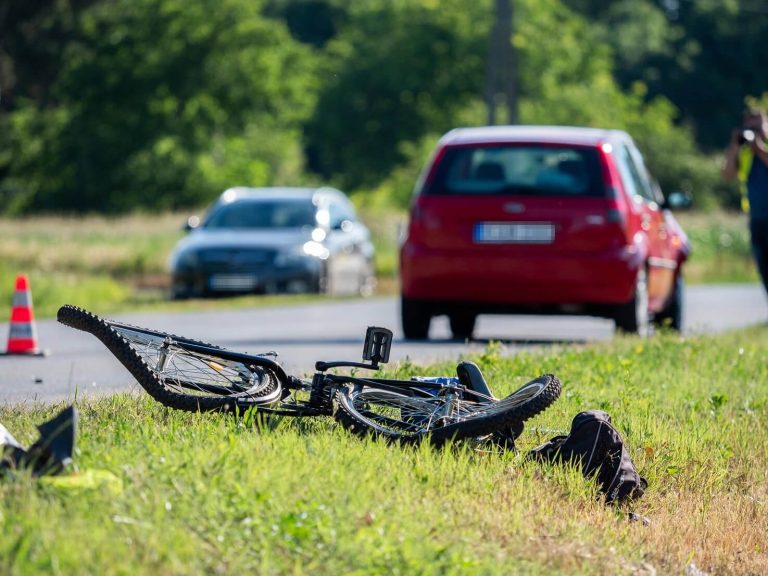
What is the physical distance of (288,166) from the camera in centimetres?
7738

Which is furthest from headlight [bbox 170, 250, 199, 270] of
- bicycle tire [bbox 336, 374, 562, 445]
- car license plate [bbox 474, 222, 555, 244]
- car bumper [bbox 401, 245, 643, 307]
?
bicycle tire [bbox 336, 374, 562, 445]

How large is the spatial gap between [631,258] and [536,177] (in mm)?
950

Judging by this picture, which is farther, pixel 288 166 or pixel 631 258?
pixel 288 166

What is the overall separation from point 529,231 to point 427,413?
6.78 meters

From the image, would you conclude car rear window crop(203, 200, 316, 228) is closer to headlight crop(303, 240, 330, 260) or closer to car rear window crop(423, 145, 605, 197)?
headlight crop(303, 240, 330, 260)

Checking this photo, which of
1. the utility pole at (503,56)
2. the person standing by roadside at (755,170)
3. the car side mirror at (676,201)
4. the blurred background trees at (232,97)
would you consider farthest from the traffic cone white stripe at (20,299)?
the blurred background trees at (232,97)

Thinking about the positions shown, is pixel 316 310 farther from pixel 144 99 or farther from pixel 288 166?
pixel 288 166

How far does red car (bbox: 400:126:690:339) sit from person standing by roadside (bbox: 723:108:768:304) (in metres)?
0.86

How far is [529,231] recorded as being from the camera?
43.7ft

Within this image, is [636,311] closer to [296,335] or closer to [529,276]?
[529,276]

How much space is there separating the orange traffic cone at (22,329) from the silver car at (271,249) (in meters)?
9.80

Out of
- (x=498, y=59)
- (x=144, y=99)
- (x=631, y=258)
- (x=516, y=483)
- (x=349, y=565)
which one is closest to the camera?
(x=349, y=565)

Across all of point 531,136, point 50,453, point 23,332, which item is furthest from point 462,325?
point 50,453

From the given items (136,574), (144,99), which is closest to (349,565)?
(136,574)
